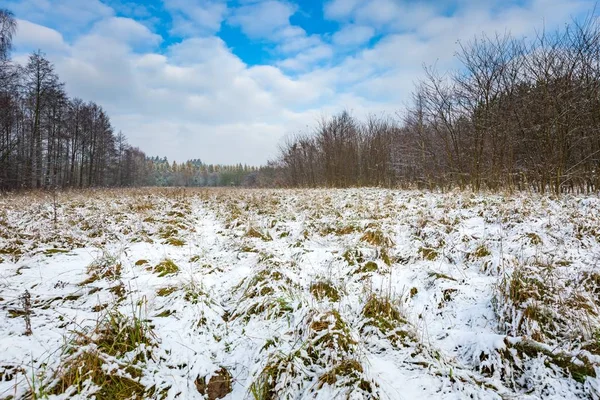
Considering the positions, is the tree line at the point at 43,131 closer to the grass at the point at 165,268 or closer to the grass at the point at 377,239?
the grass at the point at 165,268

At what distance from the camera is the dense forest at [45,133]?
50.0 feet

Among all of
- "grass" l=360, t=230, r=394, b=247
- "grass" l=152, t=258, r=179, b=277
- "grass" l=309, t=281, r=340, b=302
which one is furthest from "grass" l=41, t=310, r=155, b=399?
"grass" l=360, t=230, r=394, b=247

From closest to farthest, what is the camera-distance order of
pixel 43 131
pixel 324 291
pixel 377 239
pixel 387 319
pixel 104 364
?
pixel 104 364
pixel 387 319
pixel 324 291
pixel 377 239
pixel 43 131

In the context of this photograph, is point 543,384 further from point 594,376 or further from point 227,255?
point 227,255

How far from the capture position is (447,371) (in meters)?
1.86

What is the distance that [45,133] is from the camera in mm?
23172

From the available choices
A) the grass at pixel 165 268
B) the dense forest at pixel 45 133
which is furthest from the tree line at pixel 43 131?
the grass at pixel 165 268

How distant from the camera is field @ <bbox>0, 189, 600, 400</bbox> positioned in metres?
1.76

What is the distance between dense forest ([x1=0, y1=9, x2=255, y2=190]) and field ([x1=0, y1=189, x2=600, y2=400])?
29.3ft

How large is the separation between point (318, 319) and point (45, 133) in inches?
1253

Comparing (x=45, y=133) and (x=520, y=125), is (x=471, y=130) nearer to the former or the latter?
(x=520, y=125)

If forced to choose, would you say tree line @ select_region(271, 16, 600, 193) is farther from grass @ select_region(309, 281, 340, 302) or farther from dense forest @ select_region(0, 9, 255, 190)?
dense forest @ select_region(0, 9, 255, 190)

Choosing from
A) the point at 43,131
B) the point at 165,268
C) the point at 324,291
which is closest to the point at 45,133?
the point at 43,131

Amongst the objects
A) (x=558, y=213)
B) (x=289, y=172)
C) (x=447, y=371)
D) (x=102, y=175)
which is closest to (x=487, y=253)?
(x=447, y=371)
